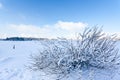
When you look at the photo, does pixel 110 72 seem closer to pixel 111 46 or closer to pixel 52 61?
pixel 111 46

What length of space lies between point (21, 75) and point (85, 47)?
115 inches

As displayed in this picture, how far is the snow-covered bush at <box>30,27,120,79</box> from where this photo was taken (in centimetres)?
530

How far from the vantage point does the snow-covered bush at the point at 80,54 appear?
5.30 metres

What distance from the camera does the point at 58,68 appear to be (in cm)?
540

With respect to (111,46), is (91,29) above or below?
above

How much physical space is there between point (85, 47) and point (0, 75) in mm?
3708

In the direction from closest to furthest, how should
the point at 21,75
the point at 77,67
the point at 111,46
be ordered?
the point at 77,67 < the point at 111,46 < the point at 21,75

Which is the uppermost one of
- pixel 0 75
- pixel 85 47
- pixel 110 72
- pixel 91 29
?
pixel 91 29

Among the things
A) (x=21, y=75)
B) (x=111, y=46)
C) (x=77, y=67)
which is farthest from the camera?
(x=21, y=75)

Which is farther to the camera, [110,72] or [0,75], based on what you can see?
[0,75]

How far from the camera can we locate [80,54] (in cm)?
534

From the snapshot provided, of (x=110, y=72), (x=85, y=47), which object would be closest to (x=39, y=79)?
(x=85, y=47)

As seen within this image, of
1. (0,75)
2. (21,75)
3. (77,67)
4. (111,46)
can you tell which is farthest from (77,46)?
(0,75)

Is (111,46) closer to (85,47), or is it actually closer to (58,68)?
(85,47)
